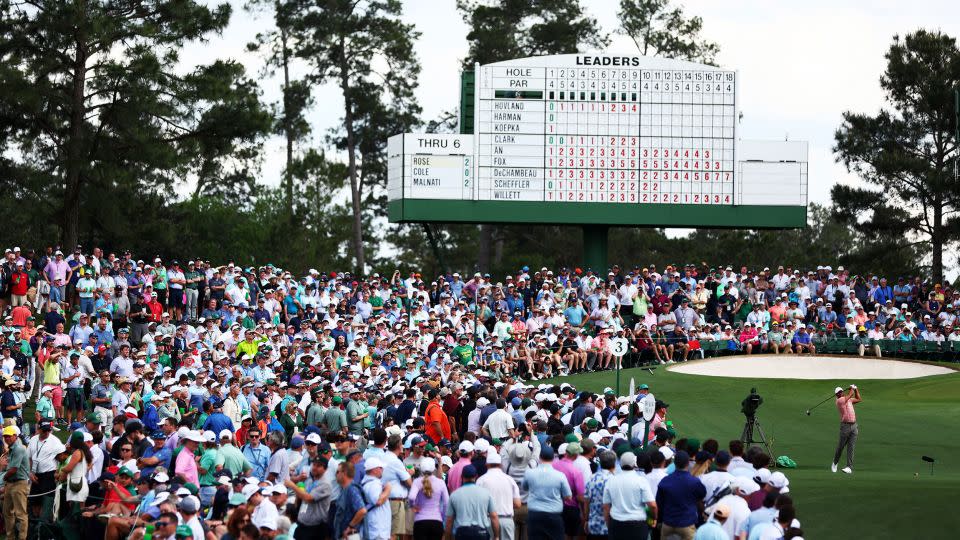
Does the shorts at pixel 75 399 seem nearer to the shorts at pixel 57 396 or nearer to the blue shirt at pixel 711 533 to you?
the shorts at pixel 57 396

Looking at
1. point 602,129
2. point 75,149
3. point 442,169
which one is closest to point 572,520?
point 442,169

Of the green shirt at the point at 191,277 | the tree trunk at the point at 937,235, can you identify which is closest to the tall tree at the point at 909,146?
the tree trunk at the point at 937,235

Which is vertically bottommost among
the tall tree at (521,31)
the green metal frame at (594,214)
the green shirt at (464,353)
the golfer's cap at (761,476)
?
the golfer's cap at (761,476)

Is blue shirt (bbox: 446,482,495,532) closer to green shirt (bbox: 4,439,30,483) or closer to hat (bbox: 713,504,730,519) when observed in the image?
hat (bbox: 713,504,730,519)

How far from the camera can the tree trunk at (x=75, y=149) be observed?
4591cm

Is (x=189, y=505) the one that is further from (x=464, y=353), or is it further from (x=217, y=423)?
(x=464, y=353)

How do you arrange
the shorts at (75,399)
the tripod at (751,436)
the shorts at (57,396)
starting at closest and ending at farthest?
the tripod at (751,436)
the shorts at (57,396)
the shorts at (75,399)

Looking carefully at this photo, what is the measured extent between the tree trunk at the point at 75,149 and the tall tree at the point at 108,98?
32 millimetres

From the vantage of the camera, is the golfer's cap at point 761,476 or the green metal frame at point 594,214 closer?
the golfer's cap at point 761,476

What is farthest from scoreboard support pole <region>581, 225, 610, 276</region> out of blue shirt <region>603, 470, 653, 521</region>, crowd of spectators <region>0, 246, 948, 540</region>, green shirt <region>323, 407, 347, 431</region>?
blue shirt <region>603, 470, 653, 521</region>

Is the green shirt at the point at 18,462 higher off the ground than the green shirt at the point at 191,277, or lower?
lower

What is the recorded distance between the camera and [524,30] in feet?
221

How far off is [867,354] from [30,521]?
24.1 metres

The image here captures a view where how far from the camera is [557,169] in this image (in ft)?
137
